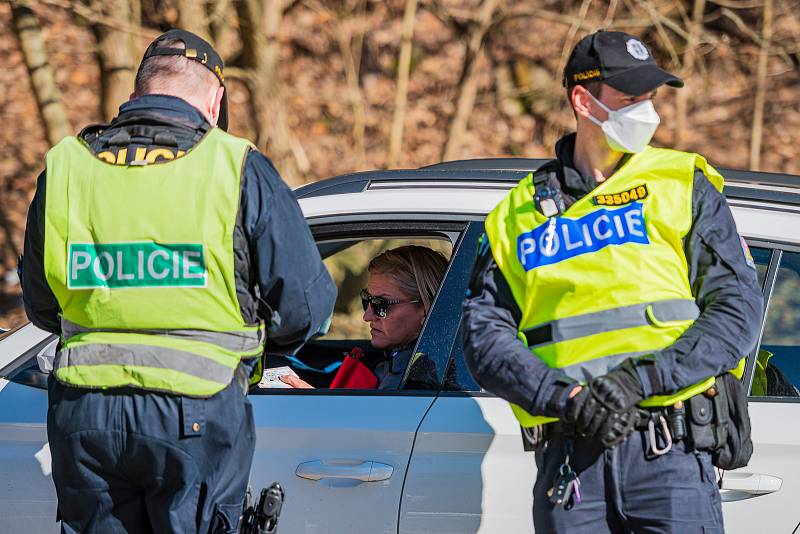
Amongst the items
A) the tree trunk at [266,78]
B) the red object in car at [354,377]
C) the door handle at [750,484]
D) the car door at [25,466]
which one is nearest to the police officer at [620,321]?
the door handle at [750,484]

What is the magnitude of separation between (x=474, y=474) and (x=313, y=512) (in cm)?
47

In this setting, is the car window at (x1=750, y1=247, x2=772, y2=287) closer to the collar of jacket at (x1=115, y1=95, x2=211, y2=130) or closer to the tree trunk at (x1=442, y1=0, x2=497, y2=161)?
the collar of jacket at (x1=115, y1=95, x2=211, y2=130)

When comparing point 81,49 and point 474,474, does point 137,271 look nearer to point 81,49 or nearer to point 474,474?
point 474,474

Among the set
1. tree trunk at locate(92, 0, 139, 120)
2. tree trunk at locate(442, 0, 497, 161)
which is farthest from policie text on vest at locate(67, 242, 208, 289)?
tree trunk at locate(442, 0, 497, 161)

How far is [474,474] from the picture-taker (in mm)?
2787

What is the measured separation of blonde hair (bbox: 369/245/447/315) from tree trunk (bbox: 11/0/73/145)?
4476 millimetres

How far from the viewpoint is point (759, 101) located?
10.3 m

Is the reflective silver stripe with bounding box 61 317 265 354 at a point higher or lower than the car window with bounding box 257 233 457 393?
higher

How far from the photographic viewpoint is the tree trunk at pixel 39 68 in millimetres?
7008

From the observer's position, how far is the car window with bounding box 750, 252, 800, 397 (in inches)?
109

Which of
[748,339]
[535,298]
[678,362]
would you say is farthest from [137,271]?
[748,339]

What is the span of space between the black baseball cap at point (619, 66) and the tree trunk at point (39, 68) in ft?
18.2

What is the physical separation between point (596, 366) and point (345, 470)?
3.03 ft

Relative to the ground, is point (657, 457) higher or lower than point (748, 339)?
lower
